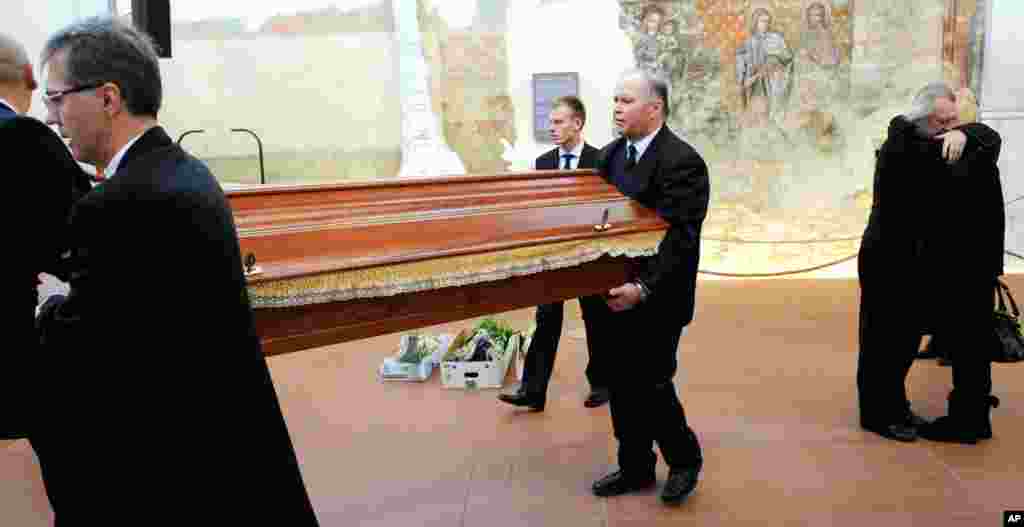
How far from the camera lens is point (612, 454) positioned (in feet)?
12.1

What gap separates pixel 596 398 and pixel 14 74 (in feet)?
9.69

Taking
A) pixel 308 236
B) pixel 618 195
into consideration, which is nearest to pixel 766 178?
pixel 618 195

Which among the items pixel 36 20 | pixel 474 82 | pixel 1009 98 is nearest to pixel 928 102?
pixel 36 20

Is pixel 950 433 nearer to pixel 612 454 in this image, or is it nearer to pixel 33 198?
pixel 612 454

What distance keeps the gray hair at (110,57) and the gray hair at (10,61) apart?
86 centimetres

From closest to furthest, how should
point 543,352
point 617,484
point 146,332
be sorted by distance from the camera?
point 146,332, point 617,484, point 543,352

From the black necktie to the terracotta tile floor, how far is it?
1.26 m

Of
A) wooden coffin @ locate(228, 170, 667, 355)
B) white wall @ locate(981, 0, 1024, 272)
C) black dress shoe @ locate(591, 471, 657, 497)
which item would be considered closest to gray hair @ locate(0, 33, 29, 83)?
wooden coffin @ locate(228, 170, 667, 355)

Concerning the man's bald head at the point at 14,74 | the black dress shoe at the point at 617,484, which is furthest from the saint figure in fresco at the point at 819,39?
the man's bald head at the point at 14,74

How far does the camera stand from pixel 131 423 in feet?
5.07

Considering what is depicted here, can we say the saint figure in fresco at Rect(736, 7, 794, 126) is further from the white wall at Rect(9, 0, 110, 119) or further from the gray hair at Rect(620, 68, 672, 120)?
the gray hair at Rect(620, 68, 672, 120)

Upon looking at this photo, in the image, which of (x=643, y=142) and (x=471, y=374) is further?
(x=471, y=374)

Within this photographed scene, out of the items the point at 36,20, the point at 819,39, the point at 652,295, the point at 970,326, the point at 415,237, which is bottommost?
the point at 970,326

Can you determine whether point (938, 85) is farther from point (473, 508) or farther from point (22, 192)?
point (22, 192)
